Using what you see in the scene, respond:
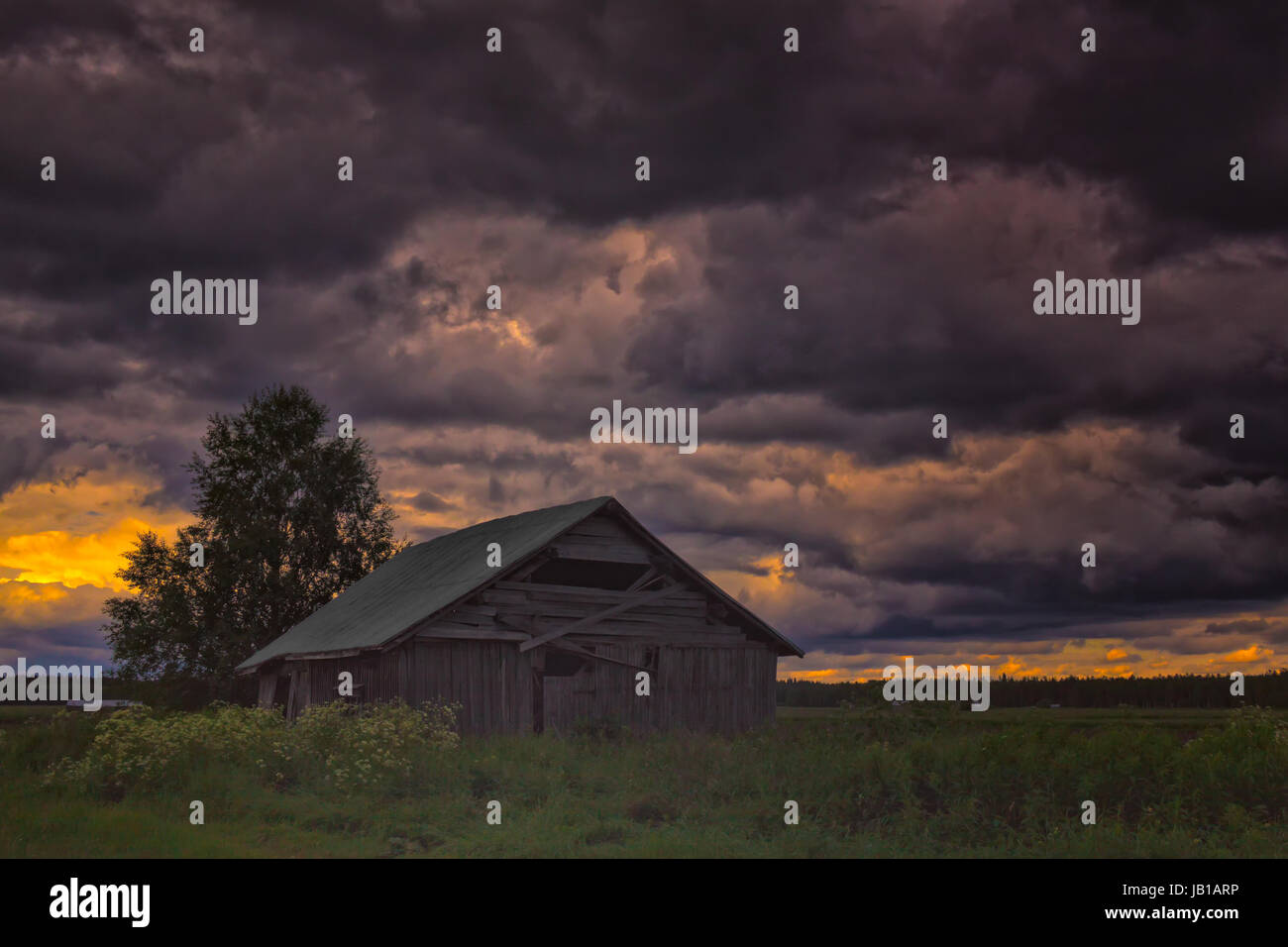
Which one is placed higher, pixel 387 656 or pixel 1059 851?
pixel 387 656

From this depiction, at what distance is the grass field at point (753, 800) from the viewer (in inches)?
568

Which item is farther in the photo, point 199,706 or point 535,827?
point 199,706

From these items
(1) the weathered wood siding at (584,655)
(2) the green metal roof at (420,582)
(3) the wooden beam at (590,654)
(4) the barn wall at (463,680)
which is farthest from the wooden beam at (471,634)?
(3) the wooden beam at (590,654)

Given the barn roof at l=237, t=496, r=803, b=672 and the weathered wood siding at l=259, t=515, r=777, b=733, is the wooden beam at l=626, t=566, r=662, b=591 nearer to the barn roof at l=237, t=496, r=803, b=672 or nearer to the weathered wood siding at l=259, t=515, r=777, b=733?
the weathered wood siding at l=259, t=515, r=777, b=733

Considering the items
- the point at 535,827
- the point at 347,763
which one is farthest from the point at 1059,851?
the point at 347,763

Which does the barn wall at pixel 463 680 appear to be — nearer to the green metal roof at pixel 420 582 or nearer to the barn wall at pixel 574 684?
the barn wall at pixel 574 684

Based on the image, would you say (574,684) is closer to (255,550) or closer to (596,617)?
(596,617)

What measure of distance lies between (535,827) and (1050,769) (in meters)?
7.76

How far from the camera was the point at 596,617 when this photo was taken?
2933cm

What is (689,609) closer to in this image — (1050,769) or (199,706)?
(1050,769)
